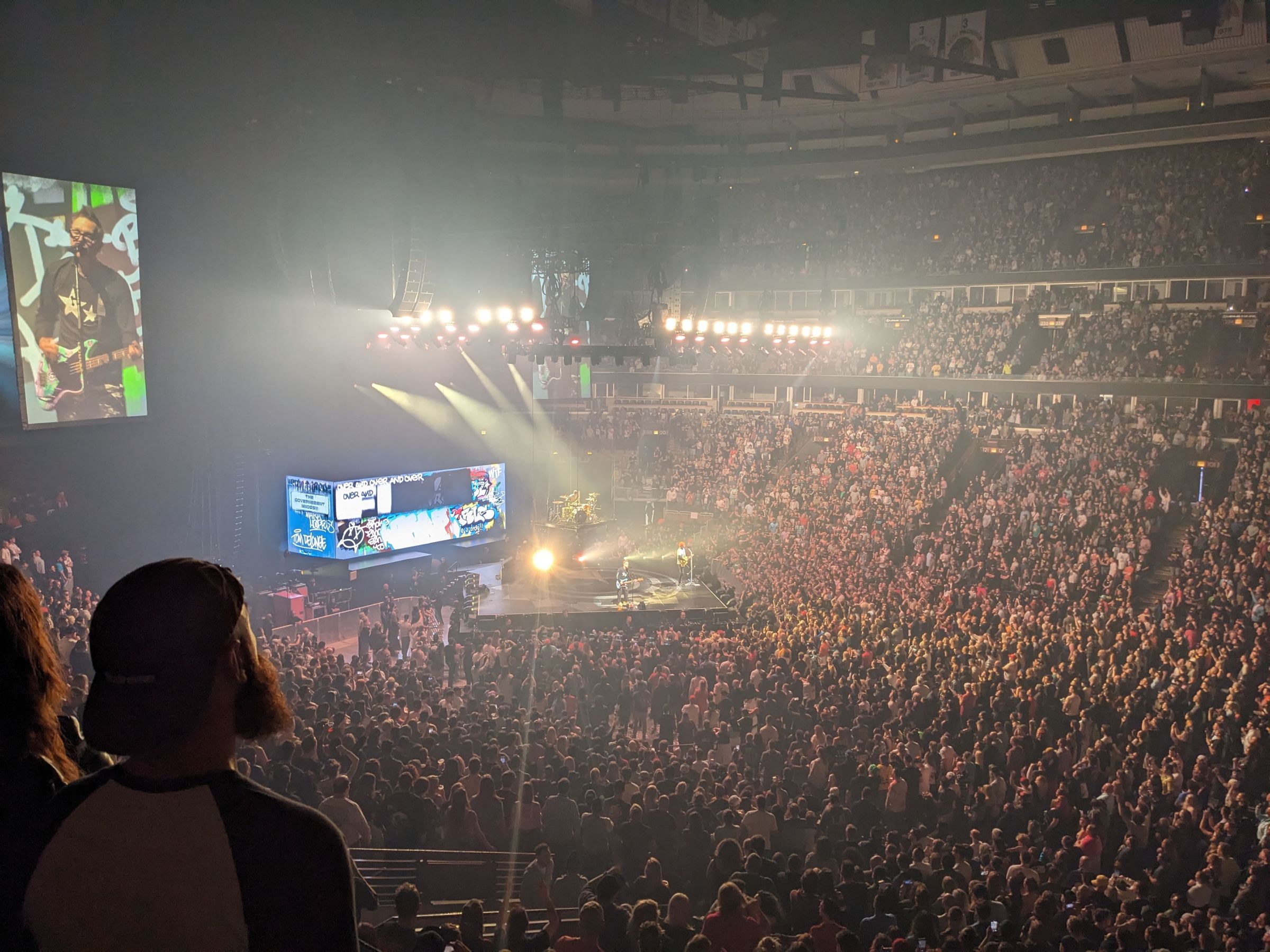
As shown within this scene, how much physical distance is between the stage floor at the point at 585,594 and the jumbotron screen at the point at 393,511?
2.16 metres

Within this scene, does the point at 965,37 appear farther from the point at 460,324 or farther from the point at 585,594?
the point at 585,594

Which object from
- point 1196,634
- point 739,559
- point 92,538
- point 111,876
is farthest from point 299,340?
point 111,876

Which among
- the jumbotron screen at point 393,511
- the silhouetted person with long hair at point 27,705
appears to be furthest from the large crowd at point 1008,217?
the silhouetted person with long hair at point 27,705

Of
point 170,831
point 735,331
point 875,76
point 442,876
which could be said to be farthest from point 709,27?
point 170,831

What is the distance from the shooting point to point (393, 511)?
23.1 meters

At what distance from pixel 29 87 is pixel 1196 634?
65.7ft

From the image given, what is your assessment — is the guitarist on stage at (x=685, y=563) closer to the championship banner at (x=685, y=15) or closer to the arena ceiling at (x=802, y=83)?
the arena ceiling at (x=802, y=83)

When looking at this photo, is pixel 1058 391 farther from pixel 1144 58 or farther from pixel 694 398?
pixel 694 398

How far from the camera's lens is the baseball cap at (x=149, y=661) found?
1.51m

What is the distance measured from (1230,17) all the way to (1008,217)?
17.4m

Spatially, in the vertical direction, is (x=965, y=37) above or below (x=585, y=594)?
above

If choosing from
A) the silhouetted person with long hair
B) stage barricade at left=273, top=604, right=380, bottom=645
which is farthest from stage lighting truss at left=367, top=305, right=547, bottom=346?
the silhouetted person with long hair

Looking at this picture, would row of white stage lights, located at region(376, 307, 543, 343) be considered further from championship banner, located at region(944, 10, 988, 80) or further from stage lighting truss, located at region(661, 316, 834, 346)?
championship banner, located at region(944, 10, 988, 80)

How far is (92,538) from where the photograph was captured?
16469mm
